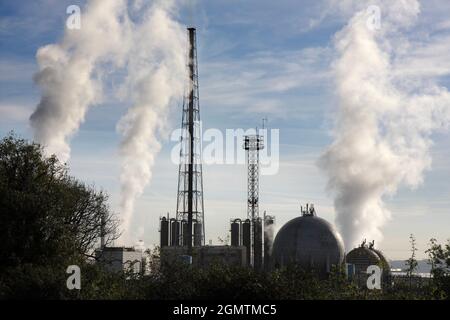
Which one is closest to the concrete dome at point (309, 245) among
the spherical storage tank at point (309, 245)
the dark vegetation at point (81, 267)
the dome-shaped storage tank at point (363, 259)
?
the spherical storage tank at point (309, 245)

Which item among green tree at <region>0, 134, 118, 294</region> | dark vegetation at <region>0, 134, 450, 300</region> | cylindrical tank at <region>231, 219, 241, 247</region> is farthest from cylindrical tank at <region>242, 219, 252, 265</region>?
green tree at <region>0, 134, 118, 294</region>

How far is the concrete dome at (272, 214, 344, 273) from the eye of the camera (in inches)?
2864

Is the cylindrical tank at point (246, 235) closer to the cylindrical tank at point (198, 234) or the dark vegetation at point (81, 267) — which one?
the cylindrical tank at point (198, 234)

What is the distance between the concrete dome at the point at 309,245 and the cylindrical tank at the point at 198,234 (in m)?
13.5

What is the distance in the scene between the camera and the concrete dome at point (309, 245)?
72.8 m

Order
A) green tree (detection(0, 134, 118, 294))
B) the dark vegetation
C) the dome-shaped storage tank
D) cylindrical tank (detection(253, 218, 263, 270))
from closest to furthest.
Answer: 1. the dark vegetation
2. green tree (detection(0, 134, 118, 294))
3. the dome-shaped storage tank
4. cylindrical tank (detection(253, 218, 263, 270))

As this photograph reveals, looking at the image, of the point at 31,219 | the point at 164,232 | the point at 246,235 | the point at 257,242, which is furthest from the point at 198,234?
the point at 31,219

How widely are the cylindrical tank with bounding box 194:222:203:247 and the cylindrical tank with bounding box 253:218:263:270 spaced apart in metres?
13.7

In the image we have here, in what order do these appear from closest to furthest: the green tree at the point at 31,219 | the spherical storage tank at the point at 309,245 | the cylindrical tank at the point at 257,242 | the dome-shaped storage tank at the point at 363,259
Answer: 1. the green tree at the point at 31,219
2. the spherical storage tank at the point at 309,245
3. the dome-shaped storage tank at the point at 363,259
4. the cylindrical tank at the point at 257,242

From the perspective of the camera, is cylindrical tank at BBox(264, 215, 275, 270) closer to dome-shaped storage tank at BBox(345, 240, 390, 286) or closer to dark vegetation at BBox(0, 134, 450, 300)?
dome-shaped storage tank at BBox(345, 240, 390, 286)

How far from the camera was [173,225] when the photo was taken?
10894cm
